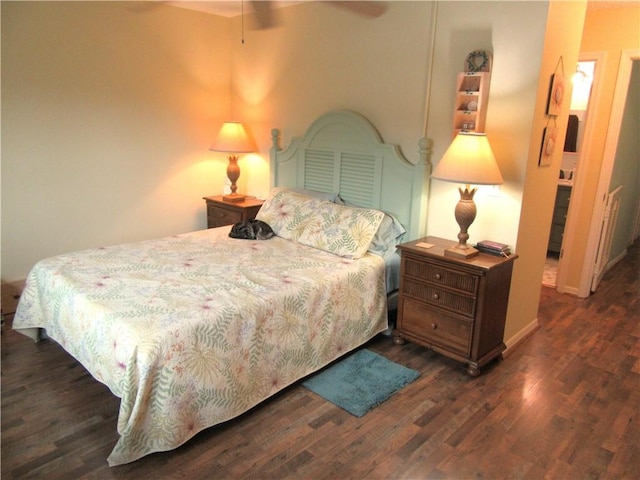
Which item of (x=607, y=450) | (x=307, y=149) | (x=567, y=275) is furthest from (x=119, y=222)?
(x=567, y=275)

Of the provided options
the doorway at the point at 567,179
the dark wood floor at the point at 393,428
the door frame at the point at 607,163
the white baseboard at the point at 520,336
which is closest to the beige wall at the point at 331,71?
the white baseboard at the point at 520,336

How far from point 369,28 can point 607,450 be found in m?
2.88

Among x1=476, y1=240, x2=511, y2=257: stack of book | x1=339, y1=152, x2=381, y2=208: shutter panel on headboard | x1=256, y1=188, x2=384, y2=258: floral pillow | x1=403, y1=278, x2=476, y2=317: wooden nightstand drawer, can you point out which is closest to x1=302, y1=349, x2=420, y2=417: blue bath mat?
x1=403, y1=278, x2=476, y2=317: wooden nightstand drawer

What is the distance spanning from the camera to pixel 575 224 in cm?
394

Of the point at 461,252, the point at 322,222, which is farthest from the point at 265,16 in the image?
the point at 461,252

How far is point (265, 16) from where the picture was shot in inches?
156

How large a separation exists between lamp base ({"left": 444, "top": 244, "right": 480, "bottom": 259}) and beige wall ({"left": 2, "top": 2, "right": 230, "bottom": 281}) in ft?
8.53

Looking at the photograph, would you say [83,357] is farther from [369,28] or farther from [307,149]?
[369,28]

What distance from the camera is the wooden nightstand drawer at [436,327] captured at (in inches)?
105

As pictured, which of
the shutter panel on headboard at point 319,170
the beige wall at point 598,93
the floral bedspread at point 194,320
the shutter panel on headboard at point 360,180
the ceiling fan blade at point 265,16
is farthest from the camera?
the ceiling fan blade at point 265,16

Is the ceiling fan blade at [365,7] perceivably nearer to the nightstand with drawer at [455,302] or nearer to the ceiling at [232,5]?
the ceiling at [232,5]

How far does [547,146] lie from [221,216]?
265cm

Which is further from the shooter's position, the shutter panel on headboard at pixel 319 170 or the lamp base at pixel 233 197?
the lamp base at pixel 233 197

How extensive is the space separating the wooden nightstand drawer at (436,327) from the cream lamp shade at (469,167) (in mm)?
394
